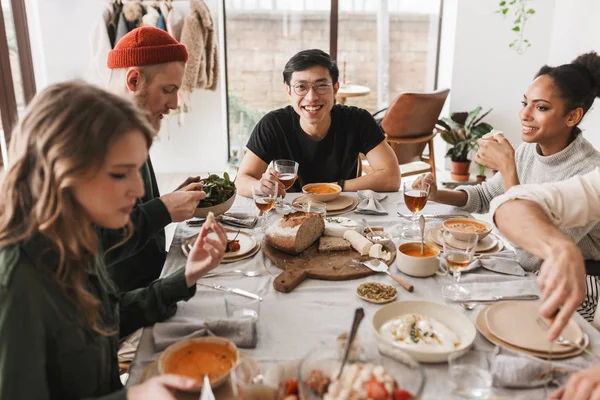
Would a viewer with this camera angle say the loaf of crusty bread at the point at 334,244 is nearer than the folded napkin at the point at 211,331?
No

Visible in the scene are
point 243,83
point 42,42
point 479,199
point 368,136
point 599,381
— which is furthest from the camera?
point 243,83

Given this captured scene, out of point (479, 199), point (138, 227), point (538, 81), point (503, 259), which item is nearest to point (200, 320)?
point (138, 227)

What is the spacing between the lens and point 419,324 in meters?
1.24

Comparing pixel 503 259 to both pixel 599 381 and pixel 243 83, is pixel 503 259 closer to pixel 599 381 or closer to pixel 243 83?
pixel 599 381

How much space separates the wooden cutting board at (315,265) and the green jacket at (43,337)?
512 millimetres

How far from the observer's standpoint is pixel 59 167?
0.95m

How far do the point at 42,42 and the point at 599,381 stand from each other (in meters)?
5.09

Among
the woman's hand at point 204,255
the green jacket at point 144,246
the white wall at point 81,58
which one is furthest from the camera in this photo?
the white wall at point 81,58

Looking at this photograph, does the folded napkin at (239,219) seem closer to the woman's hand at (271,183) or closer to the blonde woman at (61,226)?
the woman's hand at (271,183)

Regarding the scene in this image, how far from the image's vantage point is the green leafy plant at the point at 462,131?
5133mm

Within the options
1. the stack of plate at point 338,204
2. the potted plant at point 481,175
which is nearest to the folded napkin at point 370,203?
the stack of plate at point 338,204

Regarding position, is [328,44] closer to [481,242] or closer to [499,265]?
[481,242]

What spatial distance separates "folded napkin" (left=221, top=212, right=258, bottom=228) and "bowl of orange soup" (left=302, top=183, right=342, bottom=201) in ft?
0.95

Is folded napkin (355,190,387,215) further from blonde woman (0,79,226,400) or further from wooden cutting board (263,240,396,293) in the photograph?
blonde woman (0,79,226,400)
